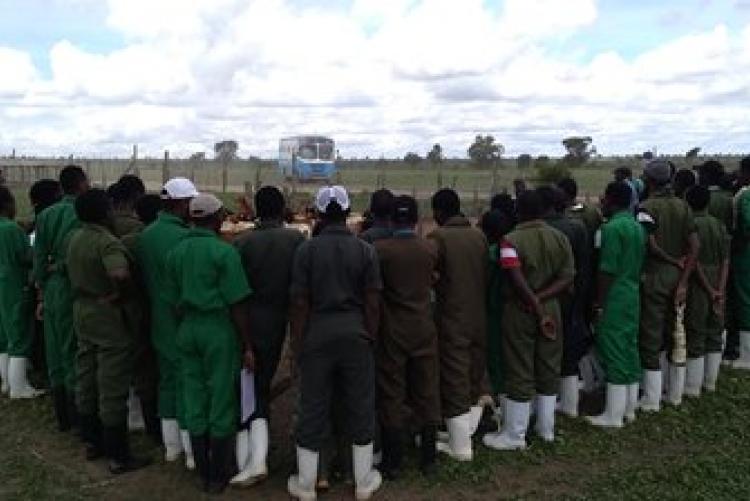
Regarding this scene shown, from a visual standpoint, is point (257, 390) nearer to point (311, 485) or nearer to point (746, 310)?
point (311, 485)

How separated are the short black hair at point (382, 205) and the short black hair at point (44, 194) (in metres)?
3.27

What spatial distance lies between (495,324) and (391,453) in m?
1.38

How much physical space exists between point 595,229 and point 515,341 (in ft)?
5.78

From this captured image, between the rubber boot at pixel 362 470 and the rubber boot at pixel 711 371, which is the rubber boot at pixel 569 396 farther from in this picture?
the rubber boot at pixel 362 470

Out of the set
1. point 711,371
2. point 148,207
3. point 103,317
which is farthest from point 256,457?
point 711,371

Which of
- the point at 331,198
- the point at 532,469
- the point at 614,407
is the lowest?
the point at 532,469

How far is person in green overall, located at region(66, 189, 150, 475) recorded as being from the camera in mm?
5734

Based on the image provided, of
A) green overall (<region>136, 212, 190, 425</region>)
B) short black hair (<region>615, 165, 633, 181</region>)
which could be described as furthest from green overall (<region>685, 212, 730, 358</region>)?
green overall (<region>136, 212, 190, 425</region>)

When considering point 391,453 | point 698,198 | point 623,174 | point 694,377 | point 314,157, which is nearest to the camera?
point 391,453

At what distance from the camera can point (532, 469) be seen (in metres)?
5.95

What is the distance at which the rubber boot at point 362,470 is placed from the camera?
536cm

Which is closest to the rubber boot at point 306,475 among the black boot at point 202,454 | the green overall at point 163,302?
the black boot at point 202,454

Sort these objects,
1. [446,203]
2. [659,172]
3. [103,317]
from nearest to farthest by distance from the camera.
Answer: [103,317] → [446,203] → [659,172]

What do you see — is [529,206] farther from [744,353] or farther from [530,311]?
[744,353]
